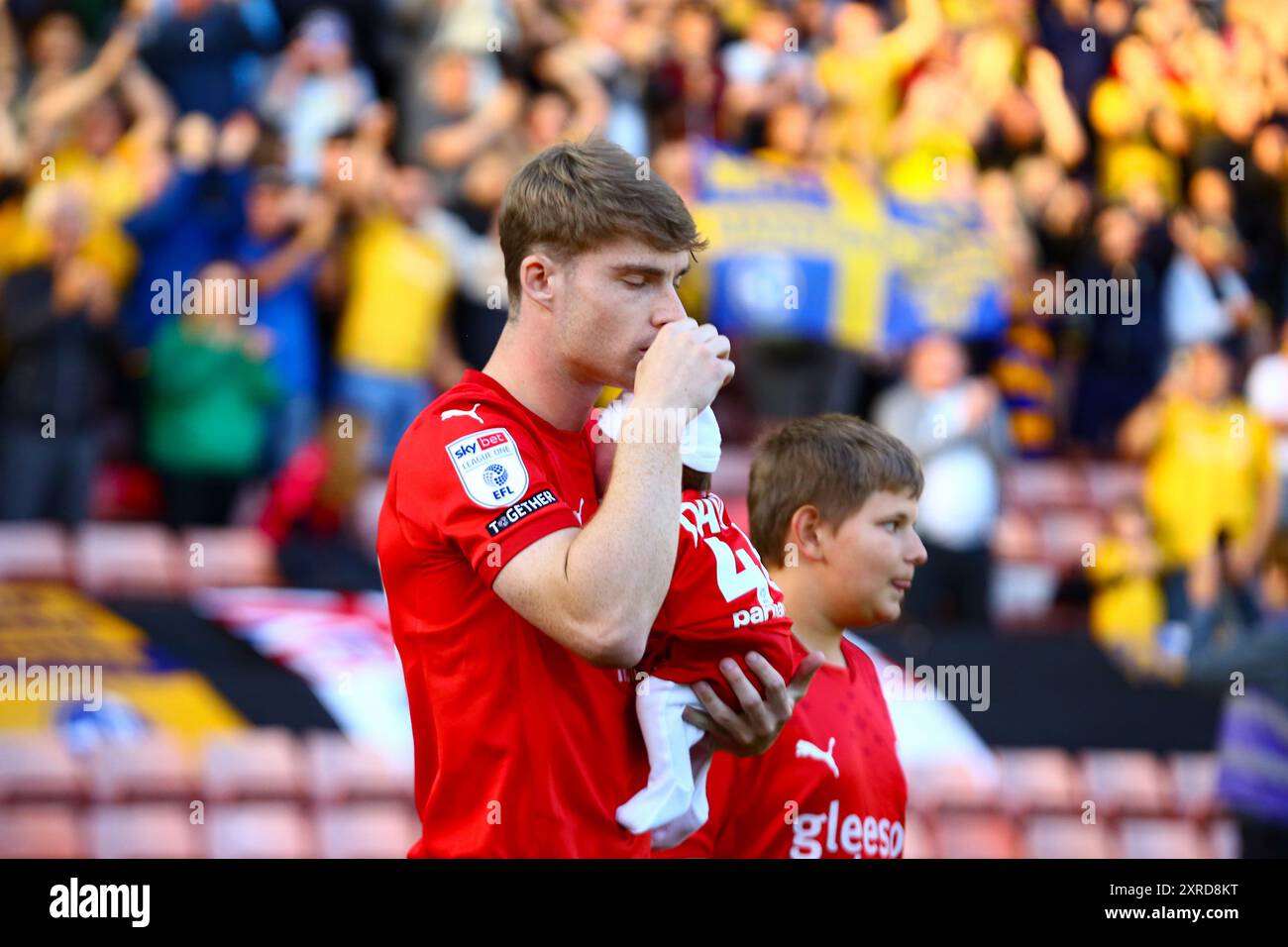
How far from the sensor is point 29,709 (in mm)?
6738

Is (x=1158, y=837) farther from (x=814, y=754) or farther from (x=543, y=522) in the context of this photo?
(x=543, y=522)

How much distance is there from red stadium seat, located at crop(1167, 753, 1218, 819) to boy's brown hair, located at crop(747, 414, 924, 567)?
4765mm

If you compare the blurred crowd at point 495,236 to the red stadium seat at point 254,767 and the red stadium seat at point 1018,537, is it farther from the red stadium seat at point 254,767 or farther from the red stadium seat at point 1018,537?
the red stadium seat at point 254,767

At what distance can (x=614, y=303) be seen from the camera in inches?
110

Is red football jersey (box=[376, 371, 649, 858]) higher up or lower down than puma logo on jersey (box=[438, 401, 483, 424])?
lower down

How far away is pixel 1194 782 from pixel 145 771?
4.39 m

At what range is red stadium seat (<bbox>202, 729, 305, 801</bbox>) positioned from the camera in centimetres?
688

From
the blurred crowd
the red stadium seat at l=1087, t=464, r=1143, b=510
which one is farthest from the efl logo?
the red stadium seat at l=1087, t=464, r=1143, b=510

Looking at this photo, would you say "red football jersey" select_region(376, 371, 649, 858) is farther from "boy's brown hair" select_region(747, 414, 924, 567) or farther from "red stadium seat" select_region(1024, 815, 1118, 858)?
"red stadium seat" select_region(1024, 815, 1118, 858)

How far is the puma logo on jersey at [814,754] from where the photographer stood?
351 centimetres

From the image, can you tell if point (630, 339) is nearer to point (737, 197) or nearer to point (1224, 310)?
point (737, 197)
